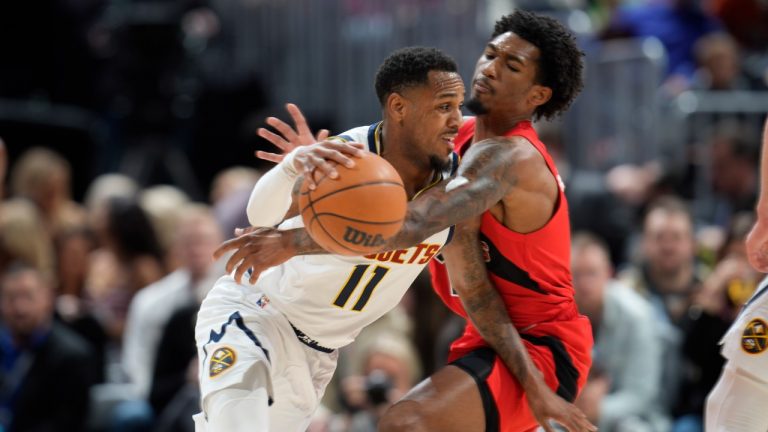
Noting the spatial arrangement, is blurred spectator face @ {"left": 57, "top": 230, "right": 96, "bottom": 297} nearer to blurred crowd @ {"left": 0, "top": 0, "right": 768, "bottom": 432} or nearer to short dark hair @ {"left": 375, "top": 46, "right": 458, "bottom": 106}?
blurred crowd @ {"left": 0, "top": 0, "right": 768, "bottom": 432}

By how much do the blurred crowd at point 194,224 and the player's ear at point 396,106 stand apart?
2.64 metres

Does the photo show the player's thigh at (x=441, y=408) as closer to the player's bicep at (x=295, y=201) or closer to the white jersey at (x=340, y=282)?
the white jersey at (x=340, y=282)

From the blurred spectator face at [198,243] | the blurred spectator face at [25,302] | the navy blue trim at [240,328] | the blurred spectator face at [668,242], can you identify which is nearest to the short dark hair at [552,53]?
the navy blue trim at [240,328]

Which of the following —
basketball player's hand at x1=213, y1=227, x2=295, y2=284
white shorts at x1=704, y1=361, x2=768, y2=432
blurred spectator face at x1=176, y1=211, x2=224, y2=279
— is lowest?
blurred spectator face at x1=176, y1=211, x2=224, y2=279

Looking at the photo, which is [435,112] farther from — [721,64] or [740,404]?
[721,64]

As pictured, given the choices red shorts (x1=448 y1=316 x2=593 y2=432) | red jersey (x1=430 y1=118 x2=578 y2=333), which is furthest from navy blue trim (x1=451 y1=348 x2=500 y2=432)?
red jersey (x1=430 y1=118 x2=578 y2=333)

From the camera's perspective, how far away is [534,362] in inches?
209

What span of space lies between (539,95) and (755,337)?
4.50ft

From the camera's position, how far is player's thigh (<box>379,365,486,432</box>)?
5016 mm

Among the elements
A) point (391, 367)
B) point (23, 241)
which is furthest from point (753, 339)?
point (23, 241)

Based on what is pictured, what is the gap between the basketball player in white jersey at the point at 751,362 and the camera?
531 cm

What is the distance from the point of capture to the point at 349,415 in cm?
770

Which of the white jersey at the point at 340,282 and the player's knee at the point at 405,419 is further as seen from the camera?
the white jersey at the point at 340,282

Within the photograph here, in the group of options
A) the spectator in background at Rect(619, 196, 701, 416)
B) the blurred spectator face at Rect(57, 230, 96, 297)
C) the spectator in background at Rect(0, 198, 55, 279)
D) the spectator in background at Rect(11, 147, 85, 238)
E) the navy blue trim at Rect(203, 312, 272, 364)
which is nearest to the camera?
the navy blue trim at Rect(203, 312, 272, 364)
